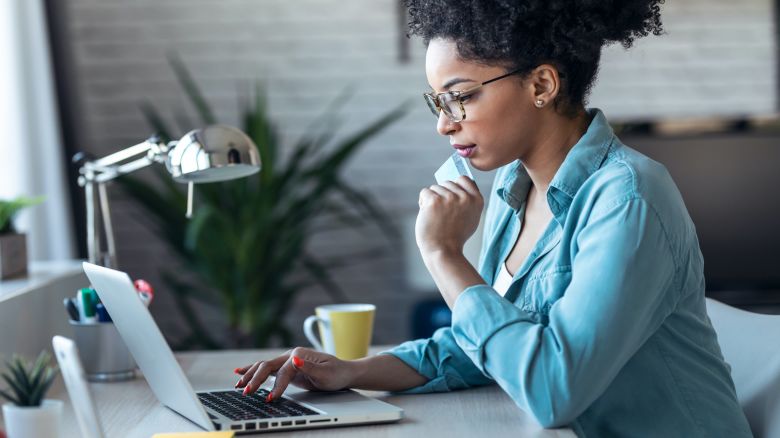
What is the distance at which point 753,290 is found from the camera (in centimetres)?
403

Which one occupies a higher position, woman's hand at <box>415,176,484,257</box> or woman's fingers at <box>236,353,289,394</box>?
woman's hand at <box>415,176,484,257</box>

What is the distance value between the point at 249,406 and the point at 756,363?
778 millimetres

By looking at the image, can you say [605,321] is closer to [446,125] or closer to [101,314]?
[446,125]

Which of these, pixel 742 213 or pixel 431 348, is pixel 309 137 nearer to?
pixel 742 213

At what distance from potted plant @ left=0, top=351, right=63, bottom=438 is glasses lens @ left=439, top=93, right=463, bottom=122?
708 mm

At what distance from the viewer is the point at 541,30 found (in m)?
1.48

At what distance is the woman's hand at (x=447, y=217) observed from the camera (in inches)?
58.0

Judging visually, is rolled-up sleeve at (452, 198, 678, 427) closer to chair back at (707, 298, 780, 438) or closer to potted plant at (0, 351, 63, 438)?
chair back at (707, 298, 780, 438)

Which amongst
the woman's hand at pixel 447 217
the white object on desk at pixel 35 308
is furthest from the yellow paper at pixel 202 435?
the white object on desk at pixel 35 308

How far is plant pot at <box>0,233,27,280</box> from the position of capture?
1.94 meters

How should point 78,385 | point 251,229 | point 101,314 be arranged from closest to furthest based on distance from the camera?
point 78,385 < point 101,314 < point 251,229

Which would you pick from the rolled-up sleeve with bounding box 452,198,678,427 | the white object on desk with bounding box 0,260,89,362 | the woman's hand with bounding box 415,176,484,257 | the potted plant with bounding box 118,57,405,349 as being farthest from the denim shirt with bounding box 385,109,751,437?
the potted plant with bounding box 118,57,405,349

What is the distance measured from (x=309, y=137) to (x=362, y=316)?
248 centimetres

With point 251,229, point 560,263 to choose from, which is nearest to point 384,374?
point 560,263
